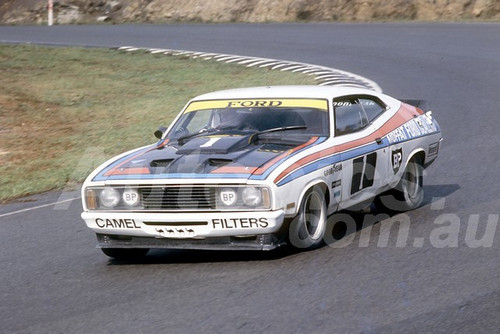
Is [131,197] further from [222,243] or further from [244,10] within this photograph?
[244,10]

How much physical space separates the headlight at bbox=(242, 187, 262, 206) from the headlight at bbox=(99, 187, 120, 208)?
3.36ft

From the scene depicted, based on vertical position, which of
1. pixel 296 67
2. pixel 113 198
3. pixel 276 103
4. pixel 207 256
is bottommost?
pixel 296 67

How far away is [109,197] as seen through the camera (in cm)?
772

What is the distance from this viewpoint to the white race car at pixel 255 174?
7.37 meters

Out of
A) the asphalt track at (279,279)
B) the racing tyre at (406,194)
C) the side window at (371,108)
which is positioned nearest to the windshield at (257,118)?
the side window at (371,108)

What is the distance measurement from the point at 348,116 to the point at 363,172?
0.58 metres

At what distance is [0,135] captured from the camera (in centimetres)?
1556

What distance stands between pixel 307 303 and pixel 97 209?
2212 millimetres

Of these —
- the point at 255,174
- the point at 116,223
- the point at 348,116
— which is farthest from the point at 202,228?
the point at 348,116

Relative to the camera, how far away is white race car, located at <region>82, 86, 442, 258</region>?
7.37m

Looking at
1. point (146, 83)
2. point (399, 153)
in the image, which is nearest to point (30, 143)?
point (146, 83)

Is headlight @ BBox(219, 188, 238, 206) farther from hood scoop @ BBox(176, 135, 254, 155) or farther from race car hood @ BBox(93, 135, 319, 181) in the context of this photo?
hood scoop @ BBox(176, 135, 254, 155)

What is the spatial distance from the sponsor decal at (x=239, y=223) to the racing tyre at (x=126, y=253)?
0.91m

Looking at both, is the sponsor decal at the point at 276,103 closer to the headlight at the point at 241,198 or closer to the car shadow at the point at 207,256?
the car shadow at the point at 207,256
